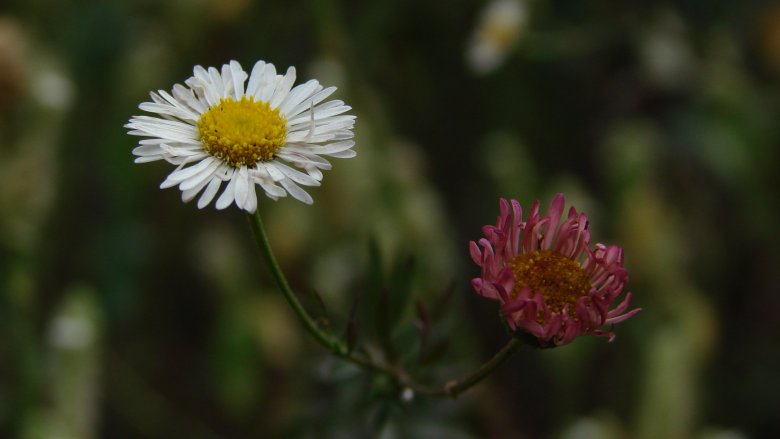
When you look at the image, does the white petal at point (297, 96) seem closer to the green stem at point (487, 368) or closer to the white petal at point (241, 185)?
the white petal at point (241, 185)

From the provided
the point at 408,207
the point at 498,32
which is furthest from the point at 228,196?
the point at 498,32

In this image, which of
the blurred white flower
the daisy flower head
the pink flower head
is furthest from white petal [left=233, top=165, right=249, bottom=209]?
the blurred white flower

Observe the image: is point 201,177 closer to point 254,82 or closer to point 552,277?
point 254,82

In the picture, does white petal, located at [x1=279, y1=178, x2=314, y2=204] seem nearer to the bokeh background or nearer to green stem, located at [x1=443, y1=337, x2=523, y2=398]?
green stem, located at [x1=443, y1=337, x2=523, y2=398]

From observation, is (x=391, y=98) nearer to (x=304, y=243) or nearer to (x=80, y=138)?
(x=304, y=243)

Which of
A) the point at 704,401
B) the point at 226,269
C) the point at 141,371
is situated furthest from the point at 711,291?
the point at 141,371

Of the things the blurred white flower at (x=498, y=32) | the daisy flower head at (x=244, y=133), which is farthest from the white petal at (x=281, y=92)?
the blurred white flower at (x=498, y=32)
